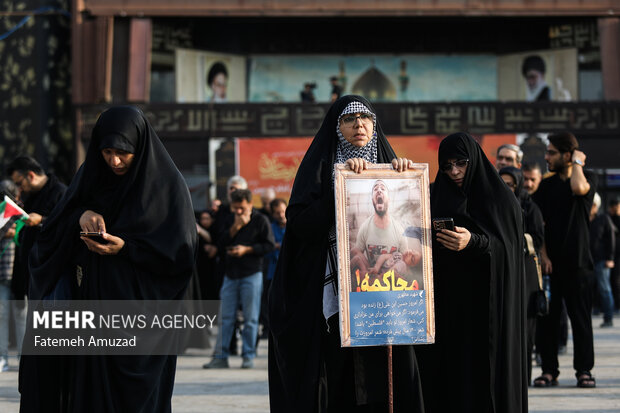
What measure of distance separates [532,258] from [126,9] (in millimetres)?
16828

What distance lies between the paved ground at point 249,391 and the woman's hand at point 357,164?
282cm

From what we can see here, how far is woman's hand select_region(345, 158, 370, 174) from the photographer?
168 inches

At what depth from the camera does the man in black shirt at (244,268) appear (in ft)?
31.1

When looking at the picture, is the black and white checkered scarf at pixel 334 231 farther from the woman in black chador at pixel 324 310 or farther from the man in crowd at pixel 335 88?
the man in crowd at pixel 335 88

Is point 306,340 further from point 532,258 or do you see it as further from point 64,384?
point 532,258

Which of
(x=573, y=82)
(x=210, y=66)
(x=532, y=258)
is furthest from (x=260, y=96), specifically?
(x=532, y=258)

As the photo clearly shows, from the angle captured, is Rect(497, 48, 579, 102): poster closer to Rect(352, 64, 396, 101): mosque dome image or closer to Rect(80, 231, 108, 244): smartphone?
Rect(352, 64, 396, 101): mosque dome image

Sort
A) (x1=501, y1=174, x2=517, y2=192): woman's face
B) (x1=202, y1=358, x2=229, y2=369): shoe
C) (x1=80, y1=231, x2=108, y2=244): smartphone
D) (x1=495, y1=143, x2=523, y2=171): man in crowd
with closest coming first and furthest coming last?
(x1=80, y1=231, x2=108, y2=244): smartphone < (x1=501, y1=174, x2=517, y2=192): woman's face < (x1=495, y1=143, x2=523, y2=171): man in crowd < (x1=202, y1=358, x2=229, y2=369): shoe

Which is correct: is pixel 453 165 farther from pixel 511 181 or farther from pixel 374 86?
pixel 374 86

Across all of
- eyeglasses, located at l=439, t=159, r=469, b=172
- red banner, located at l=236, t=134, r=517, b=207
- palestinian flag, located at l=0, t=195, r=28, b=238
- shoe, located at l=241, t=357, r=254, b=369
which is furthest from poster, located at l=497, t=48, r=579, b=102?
eyeglasses, located at l=439, t=159, r=469, b=172

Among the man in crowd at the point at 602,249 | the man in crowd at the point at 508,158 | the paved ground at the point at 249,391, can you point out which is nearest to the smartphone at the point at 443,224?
the paved ground at the point at 249,391

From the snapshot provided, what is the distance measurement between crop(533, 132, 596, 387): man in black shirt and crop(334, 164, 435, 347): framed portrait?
11.8ft

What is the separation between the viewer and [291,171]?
69.2 feet

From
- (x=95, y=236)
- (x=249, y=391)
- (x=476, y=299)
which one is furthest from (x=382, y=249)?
(x=249, y=391)
